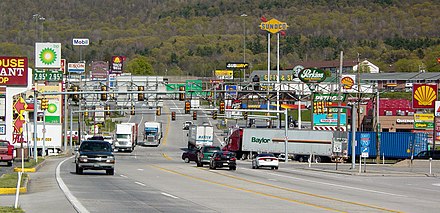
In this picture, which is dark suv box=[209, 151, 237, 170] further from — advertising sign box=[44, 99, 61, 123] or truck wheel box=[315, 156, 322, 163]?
advertising sign box=[44, 99, 61, 123]

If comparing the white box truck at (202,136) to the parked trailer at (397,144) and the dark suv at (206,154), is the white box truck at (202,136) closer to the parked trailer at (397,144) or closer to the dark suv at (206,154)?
the parked trailer at (397,144)

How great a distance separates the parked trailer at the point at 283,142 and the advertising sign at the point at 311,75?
5.98 m

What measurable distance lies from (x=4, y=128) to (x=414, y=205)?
6882cm

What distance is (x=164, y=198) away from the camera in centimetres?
2817

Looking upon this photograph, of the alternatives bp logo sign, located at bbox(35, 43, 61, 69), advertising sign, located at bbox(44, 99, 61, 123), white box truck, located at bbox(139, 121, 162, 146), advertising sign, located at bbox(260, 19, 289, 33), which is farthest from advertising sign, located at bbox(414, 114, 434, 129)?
bp logo sign, located at bbox(35, 43, 61, 69)

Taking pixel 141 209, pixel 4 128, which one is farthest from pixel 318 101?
pixel 141 209

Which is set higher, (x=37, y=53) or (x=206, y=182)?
(x=37, y=53)

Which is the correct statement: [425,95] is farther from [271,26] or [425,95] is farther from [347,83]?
[271,26]

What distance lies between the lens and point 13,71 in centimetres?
9288

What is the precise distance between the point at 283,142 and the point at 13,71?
3264 centimetres

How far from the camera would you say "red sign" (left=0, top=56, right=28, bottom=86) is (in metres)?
91.9

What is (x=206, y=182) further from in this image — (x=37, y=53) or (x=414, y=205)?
(x=37, y=53)

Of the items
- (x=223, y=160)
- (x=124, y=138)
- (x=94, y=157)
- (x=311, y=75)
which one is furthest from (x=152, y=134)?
(x=94, y=157)

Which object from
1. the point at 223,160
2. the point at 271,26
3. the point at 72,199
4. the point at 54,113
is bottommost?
the point at 223,160
